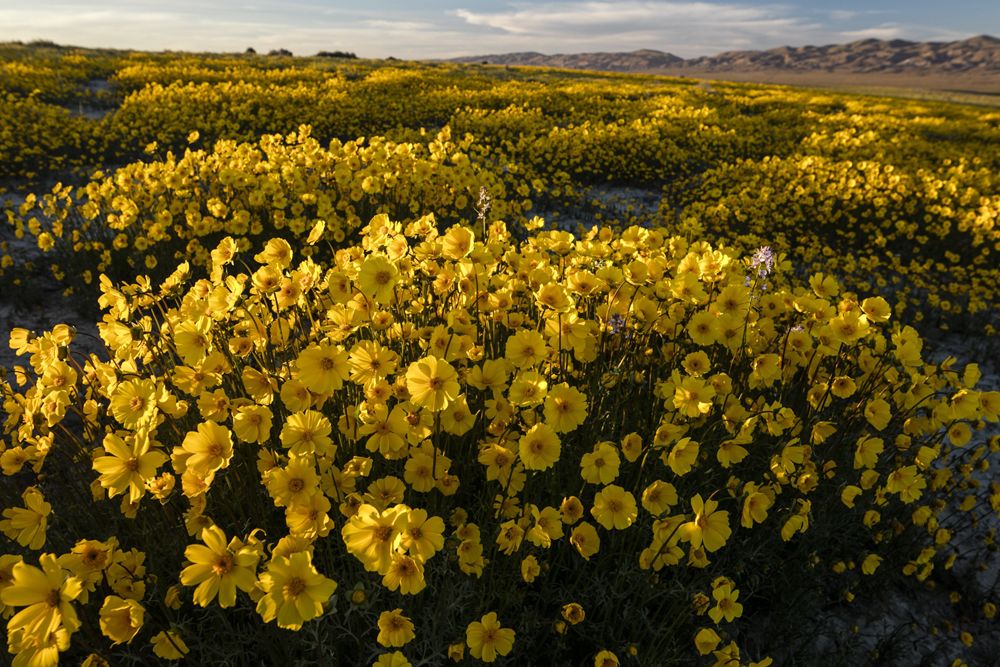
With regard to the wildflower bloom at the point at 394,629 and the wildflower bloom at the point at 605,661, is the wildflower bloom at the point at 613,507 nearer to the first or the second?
the wildflower bloom at the point at 605,661

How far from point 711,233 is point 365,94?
54.9ft

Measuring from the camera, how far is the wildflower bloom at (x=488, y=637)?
74.0 inches

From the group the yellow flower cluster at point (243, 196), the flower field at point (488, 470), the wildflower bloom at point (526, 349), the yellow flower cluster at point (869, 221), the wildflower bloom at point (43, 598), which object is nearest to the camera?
the wildflower bloom at point (43, 598)

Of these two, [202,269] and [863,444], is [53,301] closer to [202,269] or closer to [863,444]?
[202,269]

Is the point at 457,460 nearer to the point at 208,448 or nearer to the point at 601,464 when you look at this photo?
the point at 601,464

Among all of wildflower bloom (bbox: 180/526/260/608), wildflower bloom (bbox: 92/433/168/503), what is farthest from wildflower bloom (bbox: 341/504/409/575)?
wildflower bloom (bbox: 92/433/168/503)

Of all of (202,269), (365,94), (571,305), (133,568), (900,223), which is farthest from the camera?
(365,94)

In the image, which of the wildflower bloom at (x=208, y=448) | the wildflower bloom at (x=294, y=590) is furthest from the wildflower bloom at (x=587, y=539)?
the wildflower bloom at (x=208, y=448)

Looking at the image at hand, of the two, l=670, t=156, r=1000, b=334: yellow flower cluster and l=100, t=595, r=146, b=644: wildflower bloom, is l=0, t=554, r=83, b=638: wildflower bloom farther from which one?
l=670, t=156, r=1000, b=334: yellow flower cluster

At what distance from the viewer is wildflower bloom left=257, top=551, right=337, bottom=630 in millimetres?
1411

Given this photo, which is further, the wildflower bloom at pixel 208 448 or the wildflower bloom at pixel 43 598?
the wildflower bloom at pixel 208 448

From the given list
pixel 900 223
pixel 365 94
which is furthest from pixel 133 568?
pixel 365 94

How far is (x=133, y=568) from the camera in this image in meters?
1.93

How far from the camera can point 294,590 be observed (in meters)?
1.45
